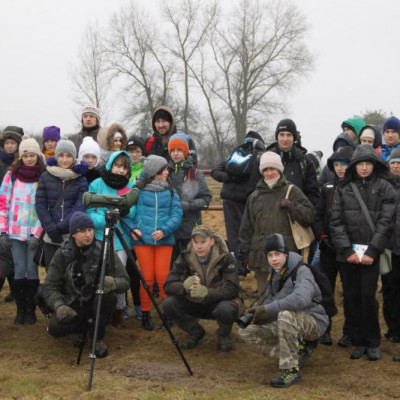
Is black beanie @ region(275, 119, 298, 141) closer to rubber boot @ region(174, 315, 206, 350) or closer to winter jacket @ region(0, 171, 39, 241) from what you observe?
rubber boot @ region(174, 315, 206, 350)

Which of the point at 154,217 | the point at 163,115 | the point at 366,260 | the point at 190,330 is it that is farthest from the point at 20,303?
the point at 366,260

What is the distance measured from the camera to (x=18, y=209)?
591 centimetres

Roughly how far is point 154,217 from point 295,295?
1.85 meters

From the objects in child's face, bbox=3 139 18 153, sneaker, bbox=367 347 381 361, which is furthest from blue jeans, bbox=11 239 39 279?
sneaker, bbox=367 347 381 361

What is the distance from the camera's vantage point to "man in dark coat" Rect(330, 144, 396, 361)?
16.3ft

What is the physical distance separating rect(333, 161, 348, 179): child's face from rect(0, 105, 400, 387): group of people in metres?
0.01

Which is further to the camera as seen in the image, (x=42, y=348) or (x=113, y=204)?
(x=42, y=348)

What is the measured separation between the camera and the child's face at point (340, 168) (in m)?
5.56

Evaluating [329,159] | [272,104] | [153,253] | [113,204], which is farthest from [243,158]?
[272,104]

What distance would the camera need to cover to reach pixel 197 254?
5.36 m

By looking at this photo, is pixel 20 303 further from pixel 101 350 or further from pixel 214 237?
pixel 214 237

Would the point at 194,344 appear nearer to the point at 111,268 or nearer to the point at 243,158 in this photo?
the point at 111,268

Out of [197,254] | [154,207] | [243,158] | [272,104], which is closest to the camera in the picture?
[197,254]

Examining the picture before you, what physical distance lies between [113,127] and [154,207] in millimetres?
1353
